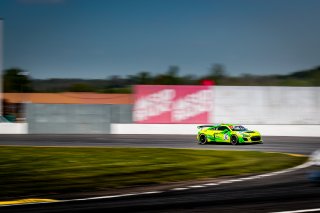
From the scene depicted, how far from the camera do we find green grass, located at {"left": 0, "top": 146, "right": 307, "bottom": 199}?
12062mm

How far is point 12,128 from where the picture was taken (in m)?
38.2

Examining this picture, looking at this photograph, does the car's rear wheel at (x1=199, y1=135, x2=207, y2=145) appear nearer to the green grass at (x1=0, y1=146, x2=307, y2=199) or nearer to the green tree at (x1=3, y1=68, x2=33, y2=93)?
the green grass at (x1=0, y1=146, x2=307, y2=199)

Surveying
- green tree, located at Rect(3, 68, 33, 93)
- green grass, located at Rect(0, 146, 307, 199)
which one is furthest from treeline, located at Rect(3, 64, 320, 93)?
green grass, located at Rect(0, 146, 307, 199)

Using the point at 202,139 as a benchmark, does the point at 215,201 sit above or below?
below

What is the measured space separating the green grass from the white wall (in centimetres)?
1753

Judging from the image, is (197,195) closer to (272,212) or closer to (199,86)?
(272,212)

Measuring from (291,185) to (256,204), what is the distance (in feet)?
8.97

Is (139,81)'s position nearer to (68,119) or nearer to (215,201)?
(68,119)

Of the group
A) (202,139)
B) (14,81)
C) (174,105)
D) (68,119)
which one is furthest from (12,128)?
(14,81)

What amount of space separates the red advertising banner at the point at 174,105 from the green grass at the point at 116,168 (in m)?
18.8

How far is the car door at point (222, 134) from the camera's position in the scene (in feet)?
87.6

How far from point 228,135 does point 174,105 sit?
14.5 meters

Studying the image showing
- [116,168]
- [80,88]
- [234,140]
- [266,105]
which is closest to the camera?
[116,168]

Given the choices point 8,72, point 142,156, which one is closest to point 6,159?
point 142,156
